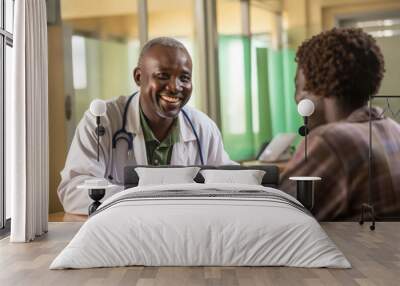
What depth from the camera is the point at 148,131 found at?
5621 millimetres

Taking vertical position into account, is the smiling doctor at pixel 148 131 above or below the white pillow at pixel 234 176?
above

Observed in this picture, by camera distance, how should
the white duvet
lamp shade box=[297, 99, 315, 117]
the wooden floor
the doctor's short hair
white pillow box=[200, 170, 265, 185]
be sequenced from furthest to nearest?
1. the doctor's short hair
2. lamp shade box=[297, 99, 315, 117]
3. white pillow box=[200, 170, 265, 185]
4. the white duvet
5. the wooden floor

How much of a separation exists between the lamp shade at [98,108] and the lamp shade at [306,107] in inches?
73.6

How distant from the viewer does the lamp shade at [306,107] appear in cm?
548

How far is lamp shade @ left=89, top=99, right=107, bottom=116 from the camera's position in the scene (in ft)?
18.4

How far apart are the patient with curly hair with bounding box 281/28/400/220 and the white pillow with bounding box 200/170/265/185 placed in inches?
16.0

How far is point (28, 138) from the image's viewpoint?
4777 millimetres

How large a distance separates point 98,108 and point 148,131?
0.53 meters

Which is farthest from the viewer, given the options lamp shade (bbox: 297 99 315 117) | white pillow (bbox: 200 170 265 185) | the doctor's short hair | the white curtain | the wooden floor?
the doctor's short hair

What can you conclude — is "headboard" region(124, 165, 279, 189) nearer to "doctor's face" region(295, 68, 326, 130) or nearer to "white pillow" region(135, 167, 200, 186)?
"white pillow" region(135, 167, 200, 186)

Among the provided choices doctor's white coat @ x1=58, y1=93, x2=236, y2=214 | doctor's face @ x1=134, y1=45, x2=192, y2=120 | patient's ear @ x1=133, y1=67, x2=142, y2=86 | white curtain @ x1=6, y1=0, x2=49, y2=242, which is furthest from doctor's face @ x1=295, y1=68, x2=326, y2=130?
white curtain @ x1=6, y1=0, x2=49, y2=242

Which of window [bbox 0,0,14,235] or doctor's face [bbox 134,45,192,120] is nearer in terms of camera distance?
window [bbox 0,0,14,235]

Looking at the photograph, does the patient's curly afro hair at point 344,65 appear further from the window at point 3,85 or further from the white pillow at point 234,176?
the window at point 3,85

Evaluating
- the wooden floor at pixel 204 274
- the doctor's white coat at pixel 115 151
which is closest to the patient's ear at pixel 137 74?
the doctor's white coat at pixel 115 151
